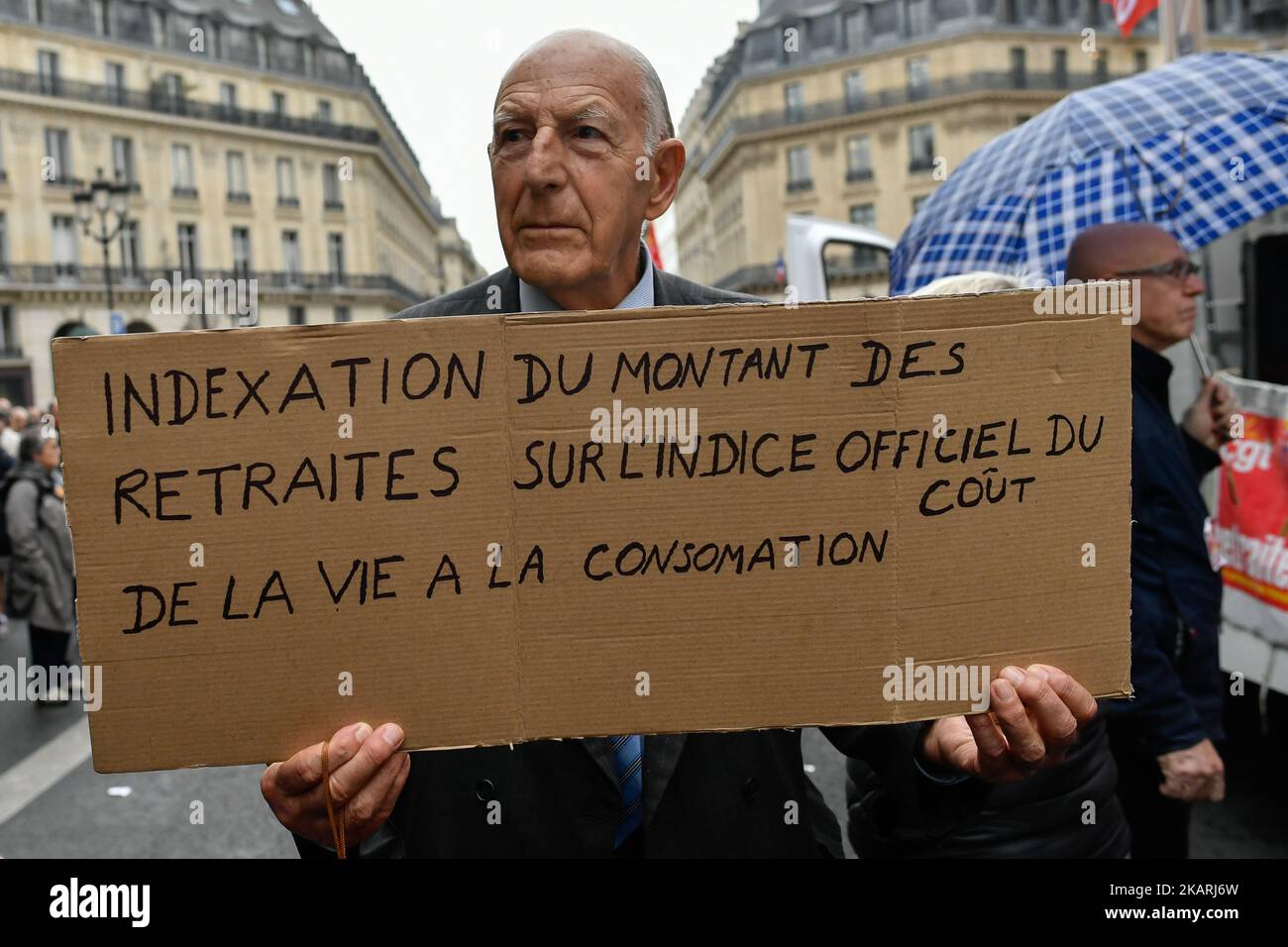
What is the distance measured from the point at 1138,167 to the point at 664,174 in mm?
3245

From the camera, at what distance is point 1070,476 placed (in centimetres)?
157

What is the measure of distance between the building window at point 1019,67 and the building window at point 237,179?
132 feet

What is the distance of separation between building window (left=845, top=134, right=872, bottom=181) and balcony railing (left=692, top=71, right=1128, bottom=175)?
5.57 feet

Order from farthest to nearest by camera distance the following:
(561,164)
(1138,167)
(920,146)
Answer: (920,146)
(1138,167)
(561,164)

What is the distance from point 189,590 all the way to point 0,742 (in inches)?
249

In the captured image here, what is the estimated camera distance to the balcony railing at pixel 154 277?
45.6 metres

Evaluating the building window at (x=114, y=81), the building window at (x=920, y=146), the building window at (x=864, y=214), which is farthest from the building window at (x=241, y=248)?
the building window at (x=920, y=146)

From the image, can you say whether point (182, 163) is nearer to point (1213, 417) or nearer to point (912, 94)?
point (912, 94)

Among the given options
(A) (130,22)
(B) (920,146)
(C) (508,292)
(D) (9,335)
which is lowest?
(C) (508,292)

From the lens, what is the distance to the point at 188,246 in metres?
51.0

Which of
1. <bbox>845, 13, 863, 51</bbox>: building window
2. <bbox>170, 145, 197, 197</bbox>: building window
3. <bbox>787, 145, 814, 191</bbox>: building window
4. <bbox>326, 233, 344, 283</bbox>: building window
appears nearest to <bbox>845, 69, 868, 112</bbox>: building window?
<bbox>845, 13, 863, 51</bbox>: building window

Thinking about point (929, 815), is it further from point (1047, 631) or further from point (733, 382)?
point (733, 382)

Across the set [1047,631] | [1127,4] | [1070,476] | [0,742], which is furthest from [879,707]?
[1127,4]

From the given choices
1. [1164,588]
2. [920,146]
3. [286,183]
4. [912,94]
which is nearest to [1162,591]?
[1164,588]
